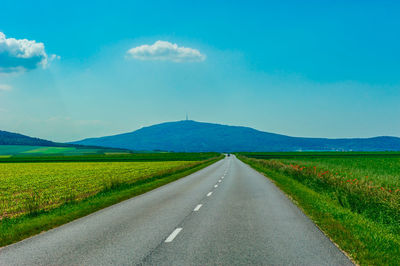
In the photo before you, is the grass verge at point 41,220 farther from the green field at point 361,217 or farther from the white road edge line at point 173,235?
the green field at point 361,217

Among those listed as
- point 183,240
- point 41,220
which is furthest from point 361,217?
point 41,220

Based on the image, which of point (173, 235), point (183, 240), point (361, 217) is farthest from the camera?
point (361, 217)

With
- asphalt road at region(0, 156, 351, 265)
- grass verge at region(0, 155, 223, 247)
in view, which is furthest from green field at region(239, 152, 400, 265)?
grass verge at region(0, 155, 223, 247)

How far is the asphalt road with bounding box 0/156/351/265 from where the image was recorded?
6.20 meters

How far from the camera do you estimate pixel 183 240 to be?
7578mm

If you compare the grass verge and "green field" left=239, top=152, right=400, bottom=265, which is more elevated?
"green field" left=239, top=152, right=400, bottom=265

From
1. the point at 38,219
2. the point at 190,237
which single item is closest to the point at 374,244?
the point at 190,237

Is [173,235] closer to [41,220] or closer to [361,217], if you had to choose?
[41,220]

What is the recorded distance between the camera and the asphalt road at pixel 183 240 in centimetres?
620

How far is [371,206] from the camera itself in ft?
37.6

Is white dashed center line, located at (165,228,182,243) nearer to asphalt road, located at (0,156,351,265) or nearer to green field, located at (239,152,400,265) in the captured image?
asphalt road, located at (0,156,351,265)

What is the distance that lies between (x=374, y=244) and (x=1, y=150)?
7044 inches

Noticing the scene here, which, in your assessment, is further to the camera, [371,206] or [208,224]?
[371,206]

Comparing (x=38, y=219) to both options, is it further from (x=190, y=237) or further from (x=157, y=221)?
(x=190, y=237)
